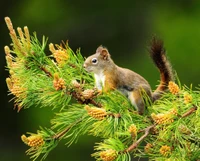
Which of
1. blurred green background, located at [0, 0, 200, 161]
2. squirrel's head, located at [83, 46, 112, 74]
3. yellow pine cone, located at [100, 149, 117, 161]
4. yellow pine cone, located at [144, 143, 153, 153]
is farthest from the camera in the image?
blurred green background, located at [0, 0, 200, 161]

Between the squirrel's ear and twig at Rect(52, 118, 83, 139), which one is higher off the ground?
the squirrel's ear

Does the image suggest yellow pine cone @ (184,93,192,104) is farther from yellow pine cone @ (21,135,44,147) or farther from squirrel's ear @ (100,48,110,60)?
squirrel's ear @ (100,48,110,60)

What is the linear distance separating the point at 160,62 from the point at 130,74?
0.33 feet

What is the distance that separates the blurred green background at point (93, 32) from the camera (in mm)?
7867

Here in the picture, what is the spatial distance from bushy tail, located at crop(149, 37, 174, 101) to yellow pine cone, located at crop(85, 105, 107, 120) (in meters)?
0.51

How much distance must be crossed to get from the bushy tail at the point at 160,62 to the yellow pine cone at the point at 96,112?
506 millimetres

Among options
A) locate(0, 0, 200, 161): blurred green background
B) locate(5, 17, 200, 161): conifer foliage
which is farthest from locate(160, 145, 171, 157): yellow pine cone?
locate(0, 0, 200, 161): blurred green background

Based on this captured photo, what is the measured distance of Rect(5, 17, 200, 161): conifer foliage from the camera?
6.35 feet

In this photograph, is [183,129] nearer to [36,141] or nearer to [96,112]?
[96,112]

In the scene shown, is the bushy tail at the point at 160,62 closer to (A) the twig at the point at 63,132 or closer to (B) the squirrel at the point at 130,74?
(B) the squirrel at the point at 130,74

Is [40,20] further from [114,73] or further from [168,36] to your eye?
→ [114,73]

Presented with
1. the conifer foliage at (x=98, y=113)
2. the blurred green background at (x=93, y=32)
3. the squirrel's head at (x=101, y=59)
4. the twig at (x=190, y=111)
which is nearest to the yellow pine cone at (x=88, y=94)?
the conifer foliage at (x=98, y=113)

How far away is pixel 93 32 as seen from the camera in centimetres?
820

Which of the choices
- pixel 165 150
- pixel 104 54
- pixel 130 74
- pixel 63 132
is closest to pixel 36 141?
pixel 63 132
